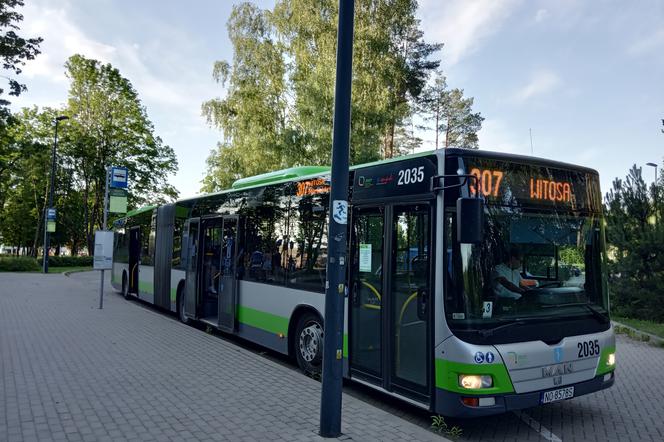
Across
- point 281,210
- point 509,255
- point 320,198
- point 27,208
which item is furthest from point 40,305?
point 27,208

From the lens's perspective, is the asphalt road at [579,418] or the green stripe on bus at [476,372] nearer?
the green stripe on bus at [476,372]

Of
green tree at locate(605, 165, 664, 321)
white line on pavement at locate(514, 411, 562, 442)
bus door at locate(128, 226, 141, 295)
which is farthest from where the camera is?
bus door at locate(128, 226, 141, 295)

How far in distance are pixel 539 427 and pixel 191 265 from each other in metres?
8.13

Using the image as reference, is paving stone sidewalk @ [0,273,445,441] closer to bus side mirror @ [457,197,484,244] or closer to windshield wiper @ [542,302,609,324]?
bus side mirror @ [457,197,484,244]

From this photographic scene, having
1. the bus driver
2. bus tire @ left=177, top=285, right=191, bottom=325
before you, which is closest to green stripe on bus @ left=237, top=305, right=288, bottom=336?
bus tire @ left=177, top=285, right=191, bottom=325

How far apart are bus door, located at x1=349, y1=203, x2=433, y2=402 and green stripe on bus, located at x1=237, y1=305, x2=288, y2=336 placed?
190 cm

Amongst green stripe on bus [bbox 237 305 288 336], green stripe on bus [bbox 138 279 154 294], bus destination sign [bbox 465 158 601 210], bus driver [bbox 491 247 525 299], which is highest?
bus destination sign [bbox 465 158 601 210]

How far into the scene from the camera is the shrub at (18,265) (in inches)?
1303

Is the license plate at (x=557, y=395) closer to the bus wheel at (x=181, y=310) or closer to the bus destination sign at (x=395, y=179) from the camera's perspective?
the bus destination sign at (x=395, y=179)

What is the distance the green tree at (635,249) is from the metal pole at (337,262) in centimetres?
1126

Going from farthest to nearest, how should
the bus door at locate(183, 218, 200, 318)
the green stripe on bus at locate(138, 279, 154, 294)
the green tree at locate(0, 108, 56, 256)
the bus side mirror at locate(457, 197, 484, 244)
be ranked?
the green tree at locate(0, 108, 56, 256) → the green stripe on bus at locate(138, 279, 154, 294) → the bus door at locate(183, 218, 200, 318) → the bus side mirror at locate(457, 197, 484, 244)

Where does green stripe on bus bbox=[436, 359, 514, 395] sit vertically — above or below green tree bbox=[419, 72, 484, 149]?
below

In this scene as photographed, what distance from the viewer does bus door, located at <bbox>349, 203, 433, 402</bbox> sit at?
18.5ft

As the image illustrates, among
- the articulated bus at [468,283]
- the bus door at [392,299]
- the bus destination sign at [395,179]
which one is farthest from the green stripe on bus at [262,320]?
the bus destination sign at [395,179]
